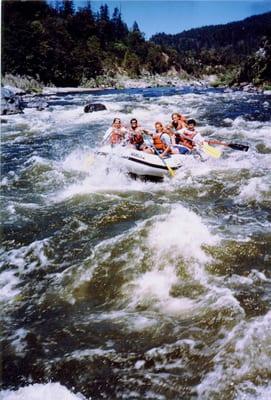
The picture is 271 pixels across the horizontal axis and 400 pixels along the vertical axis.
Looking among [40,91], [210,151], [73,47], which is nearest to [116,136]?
[210,151]

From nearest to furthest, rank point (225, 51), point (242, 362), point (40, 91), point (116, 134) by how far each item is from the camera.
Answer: point (242, 362) → point (116, 134) → point (40, 91) → point (225, 51)

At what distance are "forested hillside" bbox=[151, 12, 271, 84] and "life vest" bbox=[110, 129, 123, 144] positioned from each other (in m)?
31.0

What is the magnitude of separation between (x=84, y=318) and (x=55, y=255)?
4.68 ft

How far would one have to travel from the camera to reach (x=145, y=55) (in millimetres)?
76188

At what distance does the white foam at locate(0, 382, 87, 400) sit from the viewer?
301 centimetres

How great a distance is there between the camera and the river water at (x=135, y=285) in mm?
3258

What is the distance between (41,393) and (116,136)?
23.3ft

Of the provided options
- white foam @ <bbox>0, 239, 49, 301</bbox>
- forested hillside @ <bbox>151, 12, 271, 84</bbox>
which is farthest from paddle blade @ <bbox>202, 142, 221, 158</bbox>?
forested hillside @ <bbox>151, 12, 271, 84</bbox>

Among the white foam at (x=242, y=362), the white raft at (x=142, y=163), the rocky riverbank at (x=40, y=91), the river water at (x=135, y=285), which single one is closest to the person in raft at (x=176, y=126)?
the river water at (x=135, y=285)

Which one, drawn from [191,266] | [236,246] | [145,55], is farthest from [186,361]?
[145,55]

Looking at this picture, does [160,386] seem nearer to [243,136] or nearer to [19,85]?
[243,136]

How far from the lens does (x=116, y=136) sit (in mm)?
9562

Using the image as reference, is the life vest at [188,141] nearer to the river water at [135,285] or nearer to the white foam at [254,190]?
the river water at [135,285]

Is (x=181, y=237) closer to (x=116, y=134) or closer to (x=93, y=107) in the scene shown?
(x=116, y=134)
